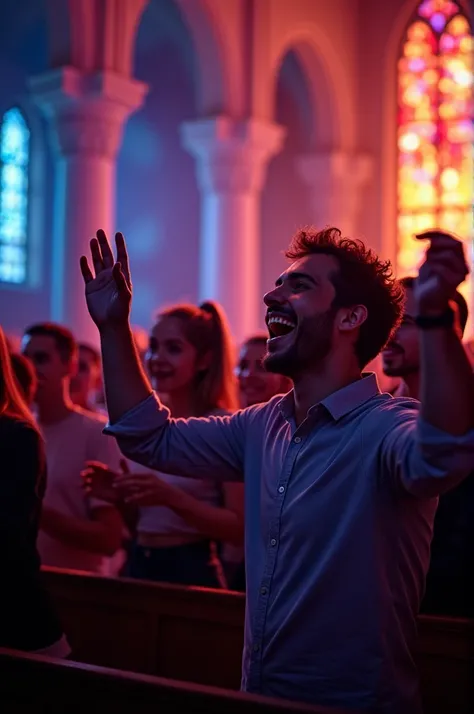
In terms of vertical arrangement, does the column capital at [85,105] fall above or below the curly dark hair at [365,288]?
above

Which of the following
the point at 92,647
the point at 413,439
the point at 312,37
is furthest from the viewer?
the point at 312,37

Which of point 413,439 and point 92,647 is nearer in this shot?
point 413,439

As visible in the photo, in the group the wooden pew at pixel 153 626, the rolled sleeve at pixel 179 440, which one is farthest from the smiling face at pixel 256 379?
the rolled sleeve at pixel 179 440

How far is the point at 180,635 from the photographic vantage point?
3350 millimetres

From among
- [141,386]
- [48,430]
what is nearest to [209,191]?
[48,430]

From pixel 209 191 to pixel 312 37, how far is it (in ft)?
9.96

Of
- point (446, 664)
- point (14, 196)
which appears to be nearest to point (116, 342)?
point (446, 664)

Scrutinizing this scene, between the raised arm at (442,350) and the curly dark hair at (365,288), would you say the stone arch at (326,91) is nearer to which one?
the curly dark hair at (365,288)

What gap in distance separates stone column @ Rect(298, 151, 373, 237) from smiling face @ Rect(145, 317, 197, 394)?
36.6 ft

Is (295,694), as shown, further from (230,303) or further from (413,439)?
(230,303)

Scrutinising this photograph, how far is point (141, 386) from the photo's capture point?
7.54 feet

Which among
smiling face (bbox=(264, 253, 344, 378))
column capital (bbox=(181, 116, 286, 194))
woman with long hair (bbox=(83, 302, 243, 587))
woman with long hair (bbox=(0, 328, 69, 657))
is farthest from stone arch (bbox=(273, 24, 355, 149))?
smiling face (bbox=(264, 253, 344, 378))

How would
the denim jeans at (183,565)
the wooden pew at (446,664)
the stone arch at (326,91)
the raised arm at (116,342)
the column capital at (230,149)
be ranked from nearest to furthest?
1. the raised arm at (116,342)
2. the wooden pew at (446,664)
3. the denim jeans at (183,565)
4. the column capital at (230,149)
5. the stone arch at (326,91)

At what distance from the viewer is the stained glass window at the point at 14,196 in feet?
50.7
